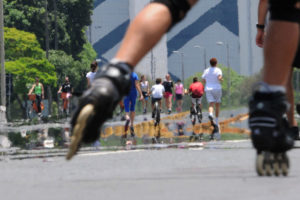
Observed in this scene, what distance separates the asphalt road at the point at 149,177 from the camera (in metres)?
6.74

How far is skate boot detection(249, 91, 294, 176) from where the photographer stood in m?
2.96

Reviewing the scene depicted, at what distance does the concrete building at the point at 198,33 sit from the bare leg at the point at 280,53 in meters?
119

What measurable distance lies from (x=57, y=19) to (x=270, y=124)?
64.0 m

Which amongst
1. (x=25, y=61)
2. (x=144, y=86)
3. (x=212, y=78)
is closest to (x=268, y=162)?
(x=212, y=78)

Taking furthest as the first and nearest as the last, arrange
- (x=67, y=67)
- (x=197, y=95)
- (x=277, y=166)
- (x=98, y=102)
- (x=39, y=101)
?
1. (x=67, y=67)
2. (x=39, y=101)
3. (x=197, y=95)
4. (x=277, y=166)
5. (x=98, y=102)

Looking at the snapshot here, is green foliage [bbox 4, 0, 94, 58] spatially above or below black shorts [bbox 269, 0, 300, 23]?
above

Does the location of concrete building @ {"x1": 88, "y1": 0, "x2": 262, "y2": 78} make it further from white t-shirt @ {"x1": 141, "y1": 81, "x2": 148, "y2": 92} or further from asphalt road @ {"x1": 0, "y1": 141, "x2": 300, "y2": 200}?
asphalt road @ {"x1": 0, "y1": 141, "x2": 300, "y2": 200}

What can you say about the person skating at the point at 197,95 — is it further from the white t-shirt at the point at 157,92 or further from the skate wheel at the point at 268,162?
the skate wheel at the point at 268,162

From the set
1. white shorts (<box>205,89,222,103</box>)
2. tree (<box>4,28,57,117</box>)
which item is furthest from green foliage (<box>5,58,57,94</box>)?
white shorts (<box>205,89,222,103</box>)

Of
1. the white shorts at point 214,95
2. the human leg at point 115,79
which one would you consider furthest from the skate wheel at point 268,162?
the white shorts at point 214,95

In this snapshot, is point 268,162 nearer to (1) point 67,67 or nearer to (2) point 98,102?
(2) point 98,102

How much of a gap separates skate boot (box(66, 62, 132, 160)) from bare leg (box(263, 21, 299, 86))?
0.48m

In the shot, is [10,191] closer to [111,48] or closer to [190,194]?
[190,194]

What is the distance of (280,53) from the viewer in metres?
3.05
